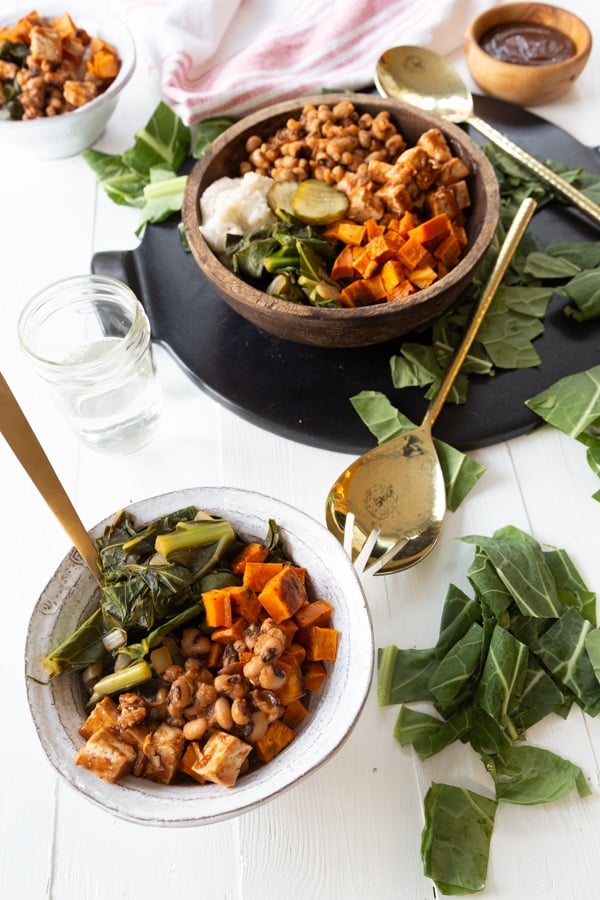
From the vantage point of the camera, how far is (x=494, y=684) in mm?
1362

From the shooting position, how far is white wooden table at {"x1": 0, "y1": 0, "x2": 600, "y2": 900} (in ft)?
4.17

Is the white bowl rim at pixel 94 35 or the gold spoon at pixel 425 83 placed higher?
the white bowl rim at pixel 94 35

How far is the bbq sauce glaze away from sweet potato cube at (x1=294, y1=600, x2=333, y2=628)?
1.88 meters

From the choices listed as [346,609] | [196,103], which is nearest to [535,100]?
[196,103]

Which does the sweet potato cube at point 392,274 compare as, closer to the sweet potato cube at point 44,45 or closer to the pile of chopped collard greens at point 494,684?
the pile of chopped collard greens at point 494,684

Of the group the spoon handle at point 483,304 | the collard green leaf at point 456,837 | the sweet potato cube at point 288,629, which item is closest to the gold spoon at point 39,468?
the sweet potato cube at point 288,629

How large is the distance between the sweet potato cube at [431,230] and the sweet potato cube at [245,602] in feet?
2.92

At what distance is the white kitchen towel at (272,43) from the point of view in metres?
2.38

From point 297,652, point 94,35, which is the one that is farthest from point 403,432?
point 94,35

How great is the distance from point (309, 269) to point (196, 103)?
0.89 metres

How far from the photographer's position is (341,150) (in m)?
1.92

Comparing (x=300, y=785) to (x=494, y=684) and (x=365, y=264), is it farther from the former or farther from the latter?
(x=365, y=264)

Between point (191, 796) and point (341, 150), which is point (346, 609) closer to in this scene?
point (191, 796)

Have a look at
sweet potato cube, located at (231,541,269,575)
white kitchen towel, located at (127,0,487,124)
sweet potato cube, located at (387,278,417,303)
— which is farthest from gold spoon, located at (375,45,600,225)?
sweet potato cube, located at (231,541,269,575)
